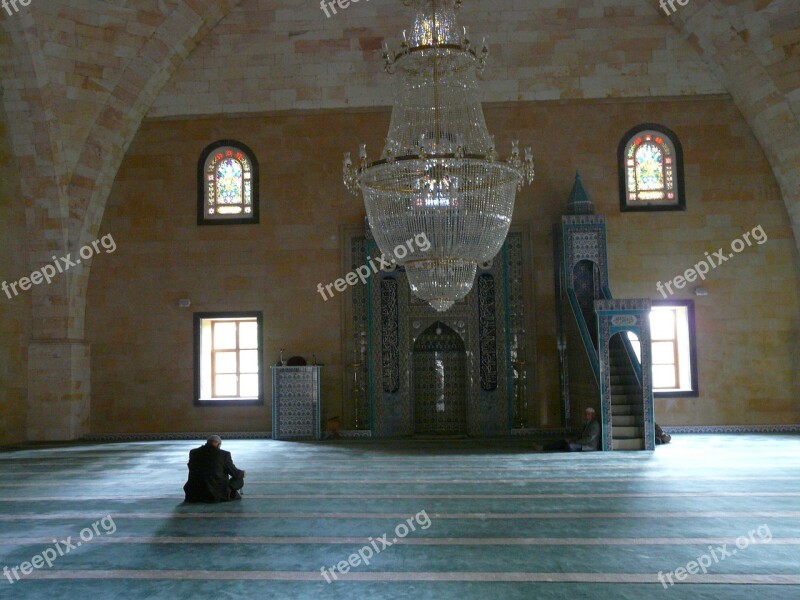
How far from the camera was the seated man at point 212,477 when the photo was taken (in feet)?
17.5

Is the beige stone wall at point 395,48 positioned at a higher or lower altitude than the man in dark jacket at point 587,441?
higher

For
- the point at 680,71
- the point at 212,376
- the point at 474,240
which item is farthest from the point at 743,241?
the point at 212,376

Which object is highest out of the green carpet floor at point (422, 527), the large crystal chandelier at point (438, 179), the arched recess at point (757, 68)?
the arched recess at point (757, 68)

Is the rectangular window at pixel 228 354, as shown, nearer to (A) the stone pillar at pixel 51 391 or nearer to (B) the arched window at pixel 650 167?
(A) the stone pillar at pixel 51 391

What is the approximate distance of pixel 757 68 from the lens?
340 inches

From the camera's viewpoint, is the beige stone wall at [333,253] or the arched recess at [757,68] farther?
the beige stone wall at [333,253]

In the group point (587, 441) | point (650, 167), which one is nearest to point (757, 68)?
point (650, 167)

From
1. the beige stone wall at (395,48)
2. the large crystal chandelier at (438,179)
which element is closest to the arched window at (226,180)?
the beige stone wall at (395,48)

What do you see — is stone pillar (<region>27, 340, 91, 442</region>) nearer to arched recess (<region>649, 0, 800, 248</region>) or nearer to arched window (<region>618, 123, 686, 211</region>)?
arched window (<region>618, 123, 686, 211</region>)

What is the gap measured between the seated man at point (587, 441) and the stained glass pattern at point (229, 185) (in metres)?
4.84

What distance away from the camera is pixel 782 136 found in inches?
346

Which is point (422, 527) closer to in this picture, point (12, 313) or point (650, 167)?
point (650, 167)

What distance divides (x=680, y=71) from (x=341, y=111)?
4.21 m

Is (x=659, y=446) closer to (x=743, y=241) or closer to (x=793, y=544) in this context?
(x=743, y=241)
